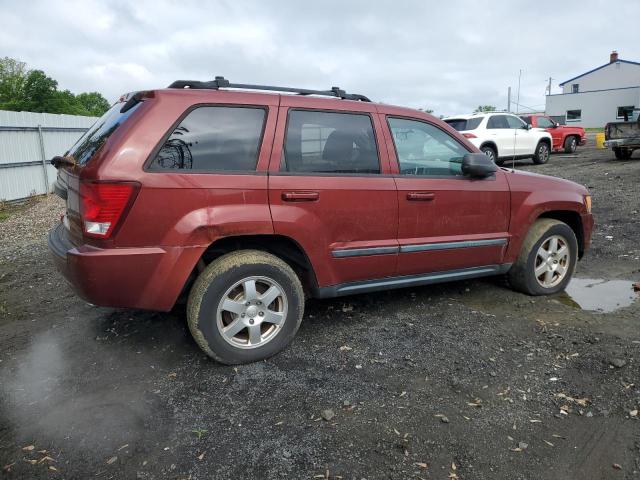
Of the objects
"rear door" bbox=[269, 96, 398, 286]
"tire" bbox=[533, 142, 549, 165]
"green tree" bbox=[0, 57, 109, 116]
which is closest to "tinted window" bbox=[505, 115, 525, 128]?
"tire" bbox=[533, 142, 549, 165]

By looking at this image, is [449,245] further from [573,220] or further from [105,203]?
[105,203]

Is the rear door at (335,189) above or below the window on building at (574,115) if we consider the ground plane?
below

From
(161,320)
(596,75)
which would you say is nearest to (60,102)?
(161,320)

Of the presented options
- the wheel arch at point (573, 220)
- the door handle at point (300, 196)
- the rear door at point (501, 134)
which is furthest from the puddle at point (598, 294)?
the rear door at point (501, 134)

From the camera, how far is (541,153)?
16609 mm

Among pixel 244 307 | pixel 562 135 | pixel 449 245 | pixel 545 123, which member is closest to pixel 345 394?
pixel 244 307

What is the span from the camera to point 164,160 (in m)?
3.02

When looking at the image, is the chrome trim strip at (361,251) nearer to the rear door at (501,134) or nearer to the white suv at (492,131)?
the white suv at (492,131)

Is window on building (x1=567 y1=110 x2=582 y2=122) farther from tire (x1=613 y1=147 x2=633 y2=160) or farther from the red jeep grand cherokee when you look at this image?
the red jeep grand cherokee

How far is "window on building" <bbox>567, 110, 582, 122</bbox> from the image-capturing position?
4909 centimetres

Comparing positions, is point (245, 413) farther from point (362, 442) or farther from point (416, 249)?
point (416, 249)

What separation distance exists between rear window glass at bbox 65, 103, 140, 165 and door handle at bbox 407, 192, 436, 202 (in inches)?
81.8

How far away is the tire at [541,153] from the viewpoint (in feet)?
54.1

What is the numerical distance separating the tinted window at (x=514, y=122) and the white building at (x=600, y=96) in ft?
118
